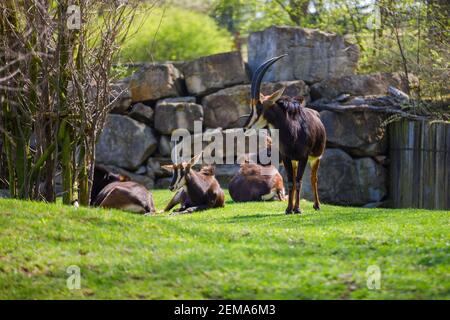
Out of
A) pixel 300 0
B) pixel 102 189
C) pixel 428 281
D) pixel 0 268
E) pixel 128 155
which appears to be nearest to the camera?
pixel 428 281

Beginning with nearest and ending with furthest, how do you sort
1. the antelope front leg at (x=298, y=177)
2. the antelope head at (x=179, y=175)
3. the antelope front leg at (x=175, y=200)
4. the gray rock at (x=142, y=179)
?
the antelope front leg at (x=298, y=177)
the antelope head at (x=179, y=175)
the antelope front leg at (x=175, y=200)
the gray rock at (x=142, y=179)

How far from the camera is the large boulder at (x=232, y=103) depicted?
21.0 metres

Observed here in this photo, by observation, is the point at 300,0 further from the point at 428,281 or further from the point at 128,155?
the point at 428,281

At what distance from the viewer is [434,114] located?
785 inches

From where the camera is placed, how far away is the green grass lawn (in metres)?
8.01

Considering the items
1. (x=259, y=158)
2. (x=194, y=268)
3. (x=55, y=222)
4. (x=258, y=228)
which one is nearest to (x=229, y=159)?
(x=259, y=158)

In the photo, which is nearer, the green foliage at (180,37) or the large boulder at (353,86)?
the large boulder at (353,86)

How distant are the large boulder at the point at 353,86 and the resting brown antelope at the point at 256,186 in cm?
377

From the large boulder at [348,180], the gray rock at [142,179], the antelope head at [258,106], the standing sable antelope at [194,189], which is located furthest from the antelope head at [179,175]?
the gray rock at [142,179]

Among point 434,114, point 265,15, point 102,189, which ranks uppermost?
point 265,15

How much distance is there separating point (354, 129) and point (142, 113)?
5.45 meters

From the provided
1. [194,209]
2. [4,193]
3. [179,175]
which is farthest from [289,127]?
[4,193]

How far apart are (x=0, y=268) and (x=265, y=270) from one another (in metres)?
2.69

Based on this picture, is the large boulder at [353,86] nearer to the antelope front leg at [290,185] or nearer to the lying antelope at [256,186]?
the lying antelope at [256,186]
